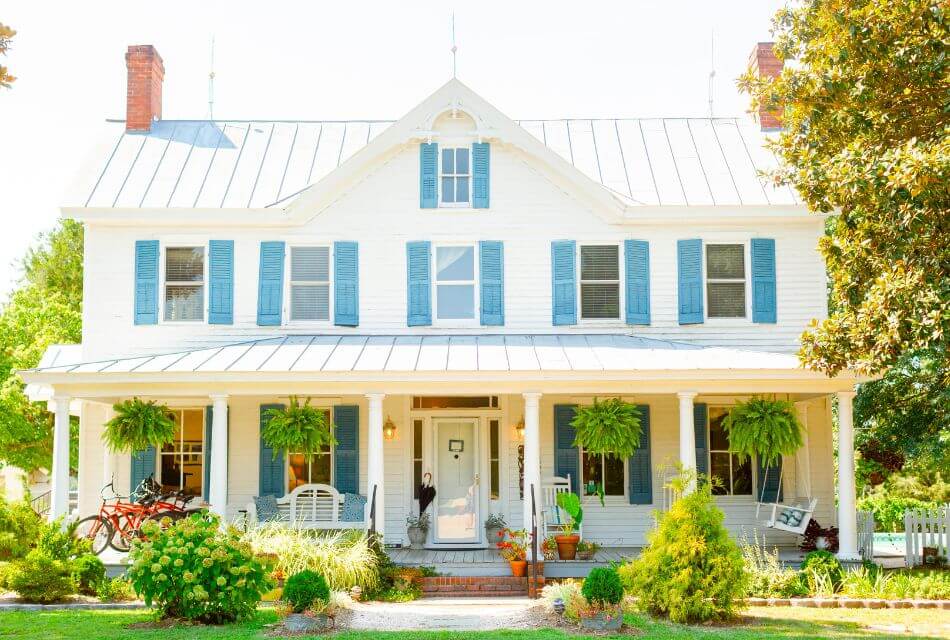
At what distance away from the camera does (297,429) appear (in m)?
16.2

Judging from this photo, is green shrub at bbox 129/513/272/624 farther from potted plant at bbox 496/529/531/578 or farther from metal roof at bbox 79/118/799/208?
metal roof at bbox 79/118/799/208

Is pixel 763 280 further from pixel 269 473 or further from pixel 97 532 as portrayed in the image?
pixel 97 532

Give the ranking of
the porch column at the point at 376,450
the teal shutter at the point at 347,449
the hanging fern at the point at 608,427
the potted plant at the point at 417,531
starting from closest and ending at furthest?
1. the porch column at the point at 376,450
2. the hanging fern at the point at 608,427
3. the potted plant at the point at 417,531
4. the teal shutter at the point at 347,449

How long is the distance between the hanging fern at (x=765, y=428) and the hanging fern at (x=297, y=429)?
6.33 meters

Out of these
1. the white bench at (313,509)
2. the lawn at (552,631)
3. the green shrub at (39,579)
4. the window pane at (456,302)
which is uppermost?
the window pane at (456,302)

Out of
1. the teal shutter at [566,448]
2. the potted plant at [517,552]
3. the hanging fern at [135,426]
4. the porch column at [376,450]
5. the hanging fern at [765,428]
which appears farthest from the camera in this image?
the teal shutter at [566,448]

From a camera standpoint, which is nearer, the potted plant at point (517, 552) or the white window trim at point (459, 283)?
the potted plant at point (517, 552)

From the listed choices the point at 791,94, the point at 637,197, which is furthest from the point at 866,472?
the point at 791,94

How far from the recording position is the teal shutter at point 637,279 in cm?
1809

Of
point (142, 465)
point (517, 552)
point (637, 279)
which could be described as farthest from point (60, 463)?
point (637, 279)

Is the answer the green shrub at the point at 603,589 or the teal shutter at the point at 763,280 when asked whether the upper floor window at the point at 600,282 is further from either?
the green shrub at the point at 603,589

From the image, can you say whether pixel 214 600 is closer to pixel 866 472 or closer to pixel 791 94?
pixel 791 94

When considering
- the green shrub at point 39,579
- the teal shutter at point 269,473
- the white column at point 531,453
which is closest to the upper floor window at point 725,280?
the white column at point 531,453

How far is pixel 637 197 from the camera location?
1866cm
